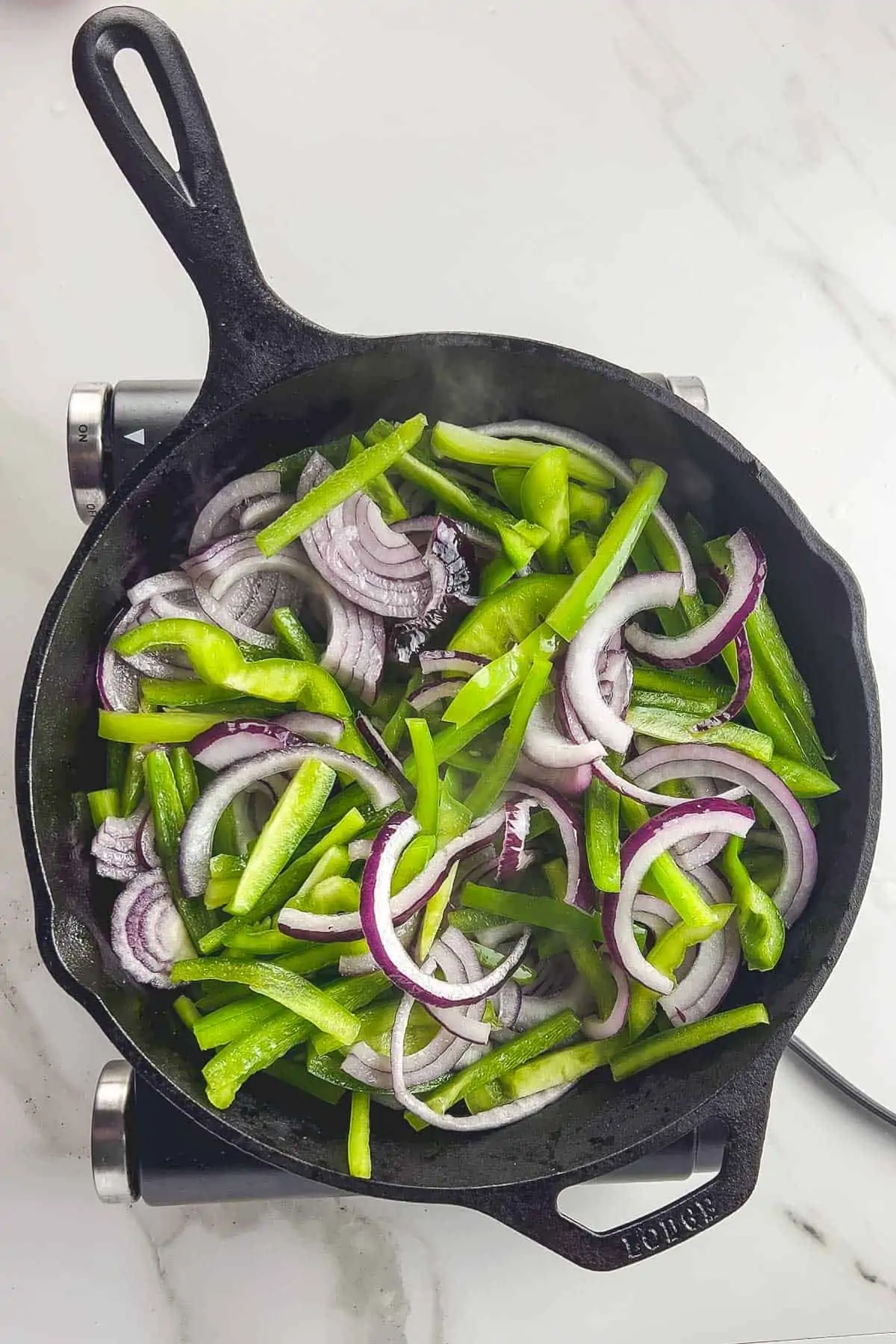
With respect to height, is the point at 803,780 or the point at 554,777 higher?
the point at 803,780

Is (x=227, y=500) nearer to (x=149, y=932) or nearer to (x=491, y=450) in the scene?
(x=491, y=450)

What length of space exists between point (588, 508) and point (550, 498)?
0.06 metres

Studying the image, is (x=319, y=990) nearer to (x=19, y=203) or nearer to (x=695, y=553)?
(x=695, y=553)

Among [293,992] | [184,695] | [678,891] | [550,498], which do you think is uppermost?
[550,498]

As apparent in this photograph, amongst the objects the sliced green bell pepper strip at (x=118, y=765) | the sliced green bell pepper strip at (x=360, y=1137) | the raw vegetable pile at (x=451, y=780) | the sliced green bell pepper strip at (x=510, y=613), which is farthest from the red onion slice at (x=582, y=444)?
the sliced green bell pepper strip at (x=360, y=1137)

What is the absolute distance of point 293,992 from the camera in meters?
0.92

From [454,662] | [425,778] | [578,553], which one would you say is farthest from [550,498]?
[425,778]

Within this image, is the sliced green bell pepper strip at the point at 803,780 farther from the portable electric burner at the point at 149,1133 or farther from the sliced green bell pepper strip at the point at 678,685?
the portable electric burner at the point at 149,1133

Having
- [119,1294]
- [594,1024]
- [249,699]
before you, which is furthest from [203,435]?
[119,1294]

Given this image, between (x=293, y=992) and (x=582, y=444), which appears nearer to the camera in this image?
(x=293, y=992)

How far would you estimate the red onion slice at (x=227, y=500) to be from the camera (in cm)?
104

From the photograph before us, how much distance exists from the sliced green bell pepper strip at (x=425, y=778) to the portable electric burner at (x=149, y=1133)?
13.8 inches

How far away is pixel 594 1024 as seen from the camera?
1.03 meters

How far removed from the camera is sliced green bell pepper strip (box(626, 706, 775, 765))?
998 millimetres
